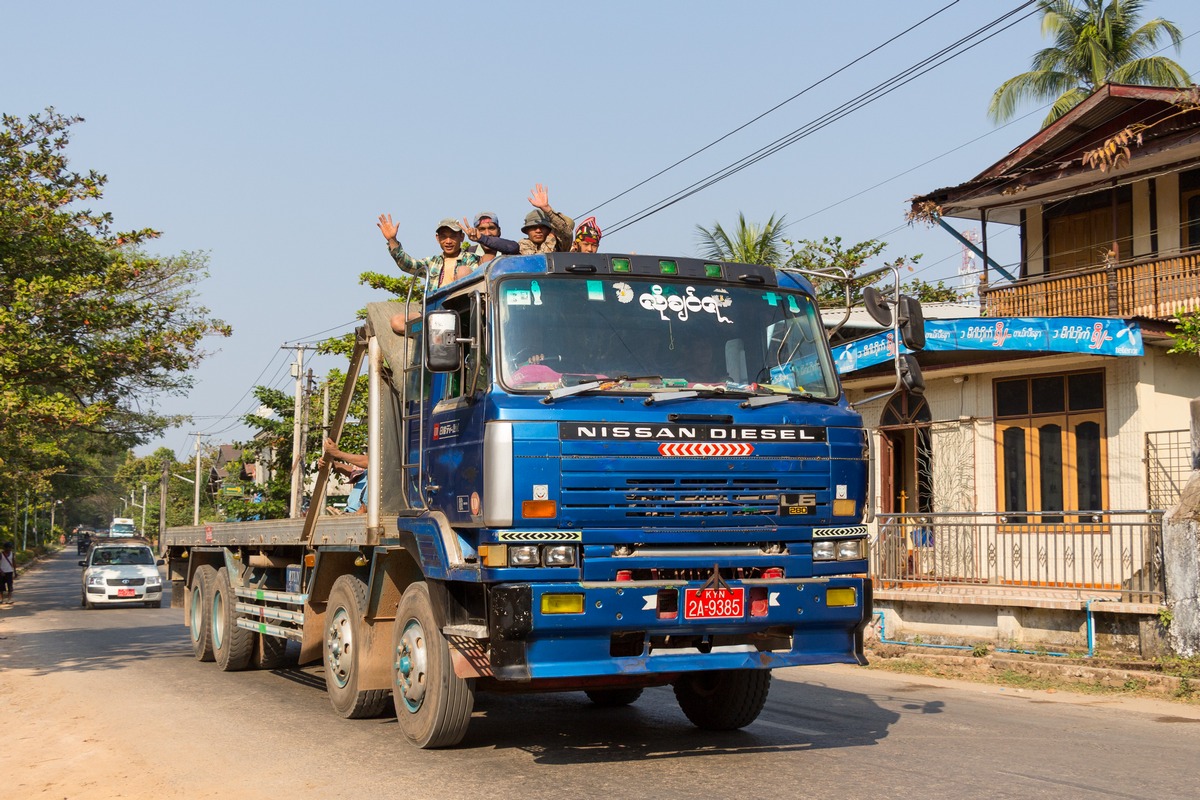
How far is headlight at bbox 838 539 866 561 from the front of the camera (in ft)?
24.8

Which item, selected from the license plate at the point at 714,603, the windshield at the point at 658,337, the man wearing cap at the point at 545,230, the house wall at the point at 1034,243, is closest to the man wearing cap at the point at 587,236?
the man wearing cap at the point at 545,230

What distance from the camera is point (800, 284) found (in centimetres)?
823

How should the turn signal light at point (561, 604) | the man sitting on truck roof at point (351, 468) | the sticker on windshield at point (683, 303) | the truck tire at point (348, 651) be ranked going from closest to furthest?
the turn signal light at point (561, 604)
the sticker on windshield at point (683, 303)
the truck tire at point (348, 651)
the man sitting on truck roof at point (351, 468)

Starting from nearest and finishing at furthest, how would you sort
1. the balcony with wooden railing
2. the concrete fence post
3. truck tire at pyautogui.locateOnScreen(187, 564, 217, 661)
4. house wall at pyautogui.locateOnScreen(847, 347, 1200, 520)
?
the concrete fence post < truck tire at pyautogui.locateOnScreen(187, 564, 217, 661) < house wall at pyautogui.locateOnScreen(847, 347, 1200, 520) < the balcony with wooden railing

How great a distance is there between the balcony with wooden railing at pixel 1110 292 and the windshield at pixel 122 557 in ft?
69.2

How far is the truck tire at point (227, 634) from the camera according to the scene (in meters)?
13.3

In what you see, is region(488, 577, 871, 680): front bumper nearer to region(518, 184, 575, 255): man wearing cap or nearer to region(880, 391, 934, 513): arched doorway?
region(518, 184, 575, 255): man wearing cap

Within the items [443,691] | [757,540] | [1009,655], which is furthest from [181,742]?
[1009,655]

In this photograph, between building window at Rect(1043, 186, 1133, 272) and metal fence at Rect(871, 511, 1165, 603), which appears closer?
metal fence at Rect(871, 511, 1165, 603)

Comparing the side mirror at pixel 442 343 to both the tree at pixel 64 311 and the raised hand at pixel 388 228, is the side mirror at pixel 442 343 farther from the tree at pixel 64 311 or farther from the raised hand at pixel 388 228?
the tree at pixel 64 311

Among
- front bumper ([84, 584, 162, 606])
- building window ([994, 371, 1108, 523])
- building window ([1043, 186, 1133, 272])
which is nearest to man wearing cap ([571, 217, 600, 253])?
building window ([994, 371, 1108, 523])

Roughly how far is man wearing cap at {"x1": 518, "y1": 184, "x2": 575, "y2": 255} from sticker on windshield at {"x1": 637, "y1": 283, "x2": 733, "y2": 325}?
5.18 feet

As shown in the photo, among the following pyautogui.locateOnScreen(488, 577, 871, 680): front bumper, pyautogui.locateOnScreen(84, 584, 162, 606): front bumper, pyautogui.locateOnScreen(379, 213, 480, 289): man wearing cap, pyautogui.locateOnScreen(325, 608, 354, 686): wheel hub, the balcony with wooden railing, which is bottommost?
pyautogui.locateOnScreen(84, 584, 162, 606): front bumper

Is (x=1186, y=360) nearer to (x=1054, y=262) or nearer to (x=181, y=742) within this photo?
(x=1054, y=262)
